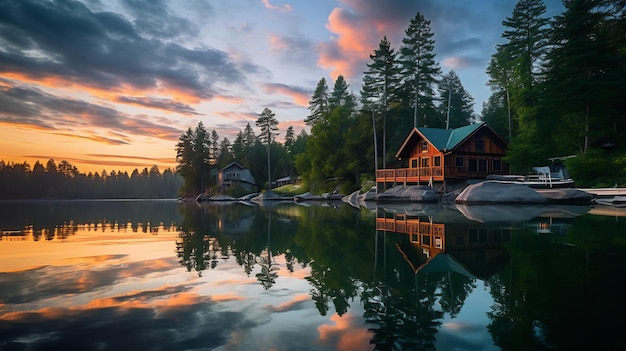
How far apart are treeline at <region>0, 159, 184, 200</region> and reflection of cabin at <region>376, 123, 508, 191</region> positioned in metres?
155

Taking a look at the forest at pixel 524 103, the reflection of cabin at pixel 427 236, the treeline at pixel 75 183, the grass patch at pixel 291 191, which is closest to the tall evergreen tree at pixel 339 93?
the forest at pixel 524 103

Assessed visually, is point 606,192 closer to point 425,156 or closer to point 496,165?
point 496,165

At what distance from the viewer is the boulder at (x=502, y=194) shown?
27.2 m

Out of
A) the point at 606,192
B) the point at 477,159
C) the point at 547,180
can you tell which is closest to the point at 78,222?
the point at 547,180

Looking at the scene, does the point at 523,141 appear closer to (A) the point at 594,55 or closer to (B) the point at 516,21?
(A) the point at 594,55

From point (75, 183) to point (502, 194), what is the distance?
175025 millimetres

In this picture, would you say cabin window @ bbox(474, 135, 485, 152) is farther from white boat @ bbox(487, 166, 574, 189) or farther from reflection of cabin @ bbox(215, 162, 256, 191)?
reflection of cabin @ bbox(215, 162, 256, 191)

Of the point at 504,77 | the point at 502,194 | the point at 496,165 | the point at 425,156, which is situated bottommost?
the point at 502,194

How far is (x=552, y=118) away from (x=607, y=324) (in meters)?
38.7

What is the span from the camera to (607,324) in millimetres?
4125

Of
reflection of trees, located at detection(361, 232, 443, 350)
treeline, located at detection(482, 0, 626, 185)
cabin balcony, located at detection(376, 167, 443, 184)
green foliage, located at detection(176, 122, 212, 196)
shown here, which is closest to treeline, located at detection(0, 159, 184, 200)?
green foliage, located at detection(176, 122, 212, 196)

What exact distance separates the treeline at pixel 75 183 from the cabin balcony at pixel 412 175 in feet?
494

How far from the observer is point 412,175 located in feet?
138

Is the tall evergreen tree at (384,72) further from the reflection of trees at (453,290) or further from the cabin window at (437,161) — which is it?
the reflection of trees at (453,290)
